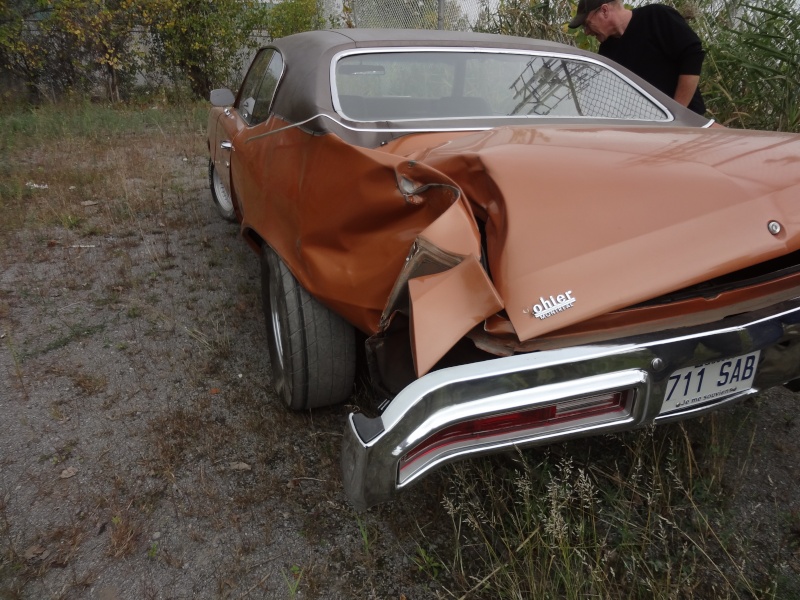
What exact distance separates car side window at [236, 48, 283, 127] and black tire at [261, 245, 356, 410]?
103 cm

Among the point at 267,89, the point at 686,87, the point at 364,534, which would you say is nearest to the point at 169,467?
the point at 364,534

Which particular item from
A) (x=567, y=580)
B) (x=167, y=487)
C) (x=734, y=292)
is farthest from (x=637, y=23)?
(x=167, y=487)

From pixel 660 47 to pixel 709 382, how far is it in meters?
2.69

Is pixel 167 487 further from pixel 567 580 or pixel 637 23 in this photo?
pixel 637 23

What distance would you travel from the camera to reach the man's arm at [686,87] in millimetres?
3439

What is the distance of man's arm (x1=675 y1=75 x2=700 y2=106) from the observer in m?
3.44

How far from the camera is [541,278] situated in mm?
1402

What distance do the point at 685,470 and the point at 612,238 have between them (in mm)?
1057

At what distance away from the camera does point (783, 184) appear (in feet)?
5.23

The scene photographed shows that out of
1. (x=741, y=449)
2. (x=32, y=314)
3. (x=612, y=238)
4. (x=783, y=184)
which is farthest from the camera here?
(x=32, y=314)

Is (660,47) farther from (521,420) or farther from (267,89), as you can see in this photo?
(521,420)

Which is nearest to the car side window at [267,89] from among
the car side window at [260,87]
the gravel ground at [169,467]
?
the car side window at [260,87]

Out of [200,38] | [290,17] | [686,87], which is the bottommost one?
[200,38]

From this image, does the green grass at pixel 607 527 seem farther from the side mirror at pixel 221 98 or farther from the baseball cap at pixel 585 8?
the side mirror at pixel 221 98
